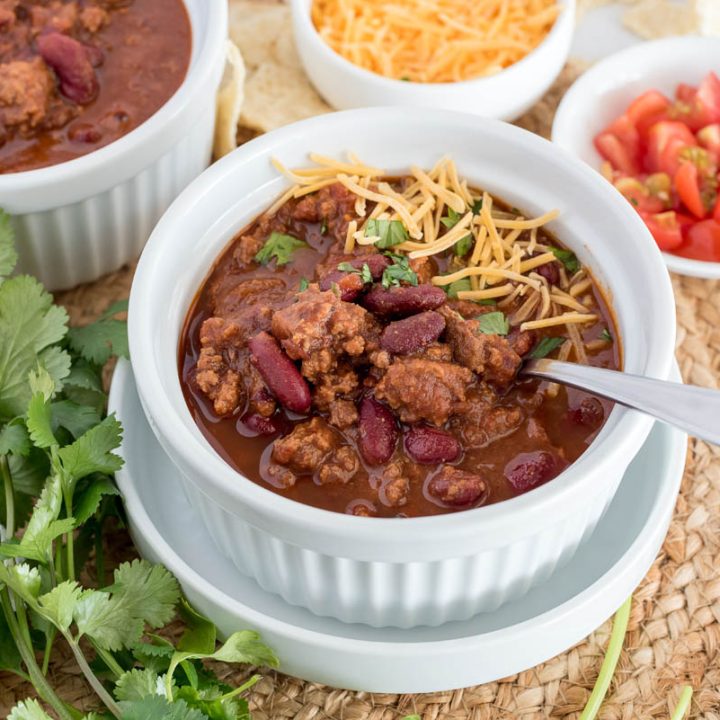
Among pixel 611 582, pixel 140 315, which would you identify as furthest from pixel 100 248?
pixel 611 582

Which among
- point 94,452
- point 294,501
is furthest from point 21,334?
point 294,501

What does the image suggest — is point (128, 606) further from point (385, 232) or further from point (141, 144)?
point (141, 144)

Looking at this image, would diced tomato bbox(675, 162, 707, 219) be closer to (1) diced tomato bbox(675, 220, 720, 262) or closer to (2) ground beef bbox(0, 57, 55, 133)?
(1) diced tomato bbox(675, 220, 720, 262)

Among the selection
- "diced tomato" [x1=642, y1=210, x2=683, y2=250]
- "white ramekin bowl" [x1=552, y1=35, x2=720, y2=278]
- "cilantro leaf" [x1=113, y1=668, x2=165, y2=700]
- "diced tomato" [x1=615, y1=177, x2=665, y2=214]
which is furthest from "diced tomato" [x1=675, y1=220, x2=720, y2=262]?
"cilantro leaf" [x1=113, y1=668, x2=165, y2=700]

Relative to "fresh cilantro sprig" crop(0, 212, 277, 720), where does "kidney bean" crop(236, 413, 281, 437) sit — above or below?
above

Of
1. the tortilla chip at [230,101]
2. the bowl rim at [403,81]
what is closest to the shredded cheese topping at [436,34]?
the bowl rim at [403,81]

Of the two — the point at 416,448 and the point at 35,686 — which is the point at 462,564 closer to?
the point at 416,448
